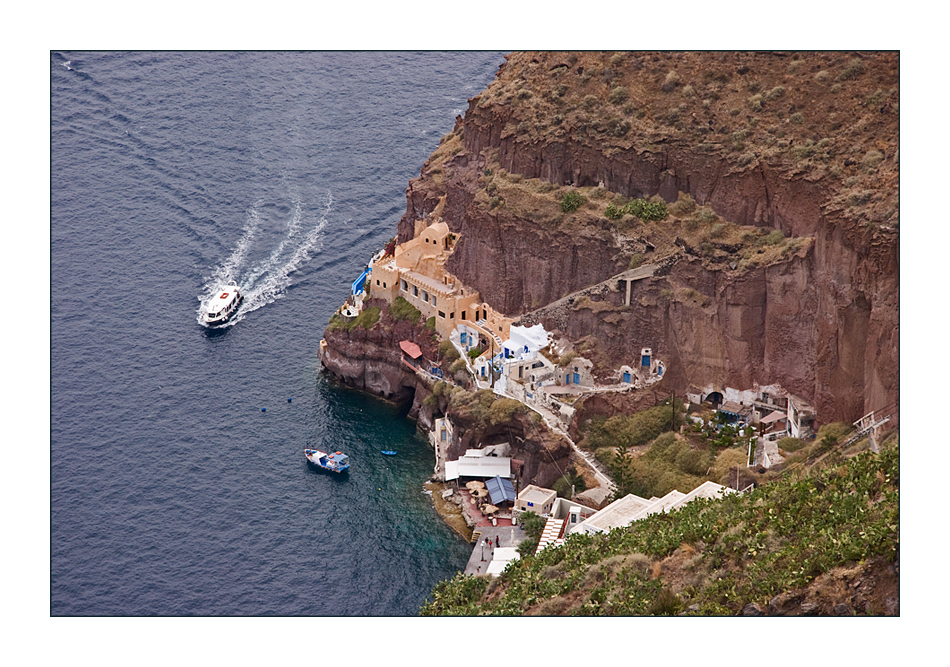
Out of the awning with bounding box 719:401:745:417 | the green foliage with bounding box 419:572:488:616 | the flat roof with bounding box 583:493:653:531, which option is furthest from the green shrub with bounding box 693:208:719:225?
the green foliage with bounding box 419:572:488:616

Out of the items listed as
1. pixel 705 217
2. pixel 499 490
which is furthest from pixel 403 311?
pixel 705 217

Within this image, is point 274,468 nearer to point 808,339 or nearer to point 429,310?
point 429,310

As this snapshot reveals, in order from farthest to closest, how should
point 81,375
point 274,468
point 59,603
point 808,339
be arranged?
point 81,375
point 274,468
point 808,339
point 59,603

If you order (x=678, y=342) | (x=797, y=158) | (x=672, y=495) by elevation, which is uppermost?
(x=797, y=158)

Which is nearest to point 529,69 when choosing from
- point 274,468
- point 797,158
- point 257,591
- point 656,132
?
point 656,132

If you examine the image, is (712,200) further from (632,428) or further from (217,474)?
(217,474)

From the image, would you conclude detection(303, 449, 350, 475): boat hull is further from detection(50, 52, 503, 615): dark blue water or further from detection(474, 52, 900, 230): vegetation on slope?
detection(474, 52, 900, 230): vegetation on slope

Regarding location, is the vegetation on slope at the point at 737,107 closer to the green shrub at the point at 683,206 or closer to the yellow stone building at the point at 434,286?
the green shrub at the point at 683,206
